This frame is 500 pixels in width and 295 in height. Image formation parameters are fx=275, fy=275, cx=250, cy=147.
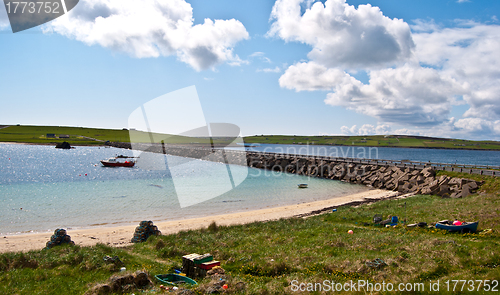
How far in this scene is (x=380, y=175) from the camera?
46125mm

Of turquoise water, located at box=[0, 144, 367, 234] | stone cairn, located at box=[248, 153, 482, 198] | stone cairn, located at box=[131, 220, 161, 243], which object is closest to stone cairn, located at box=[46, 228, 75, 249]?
stone cairn, located at box=[131, 220, 161, 243]

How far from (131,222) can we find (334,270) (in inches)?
805

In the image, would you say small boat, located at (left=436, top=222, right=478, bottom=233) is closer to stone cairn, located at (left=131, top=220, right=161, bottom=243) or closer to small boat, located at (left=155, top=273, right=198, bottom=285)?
small boat, located at (left=155, top=273, right=198, bottom=285)

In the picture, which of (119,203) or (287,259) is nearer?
(287,259)

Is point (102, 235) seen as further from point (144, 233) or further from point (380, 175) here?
point (380, 175)

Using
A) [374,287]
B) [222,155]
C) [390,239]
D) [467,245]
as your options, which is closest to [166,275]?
[374,287]

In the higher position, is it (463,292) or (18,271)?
(463,292)

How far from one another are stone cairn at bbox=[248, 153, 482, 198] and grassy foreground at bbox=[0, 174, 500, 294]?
665 inches

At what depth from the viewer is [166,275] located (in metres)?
9.12

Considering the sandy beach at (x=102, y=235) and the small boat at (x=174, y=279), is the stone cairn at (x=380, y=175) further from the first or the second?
the small boat at (x=174, y=279)

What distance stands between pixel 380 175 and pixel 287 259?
134 feet

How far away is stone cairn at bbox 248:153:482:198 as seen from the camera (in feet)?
99.8

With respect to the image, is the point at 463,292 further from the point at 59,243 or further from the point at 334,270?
the point at 59,243

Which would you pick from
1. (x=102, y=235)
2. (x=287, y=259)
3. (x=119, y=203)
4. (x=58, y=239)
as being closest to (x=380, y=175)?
(x=119, y=203)
